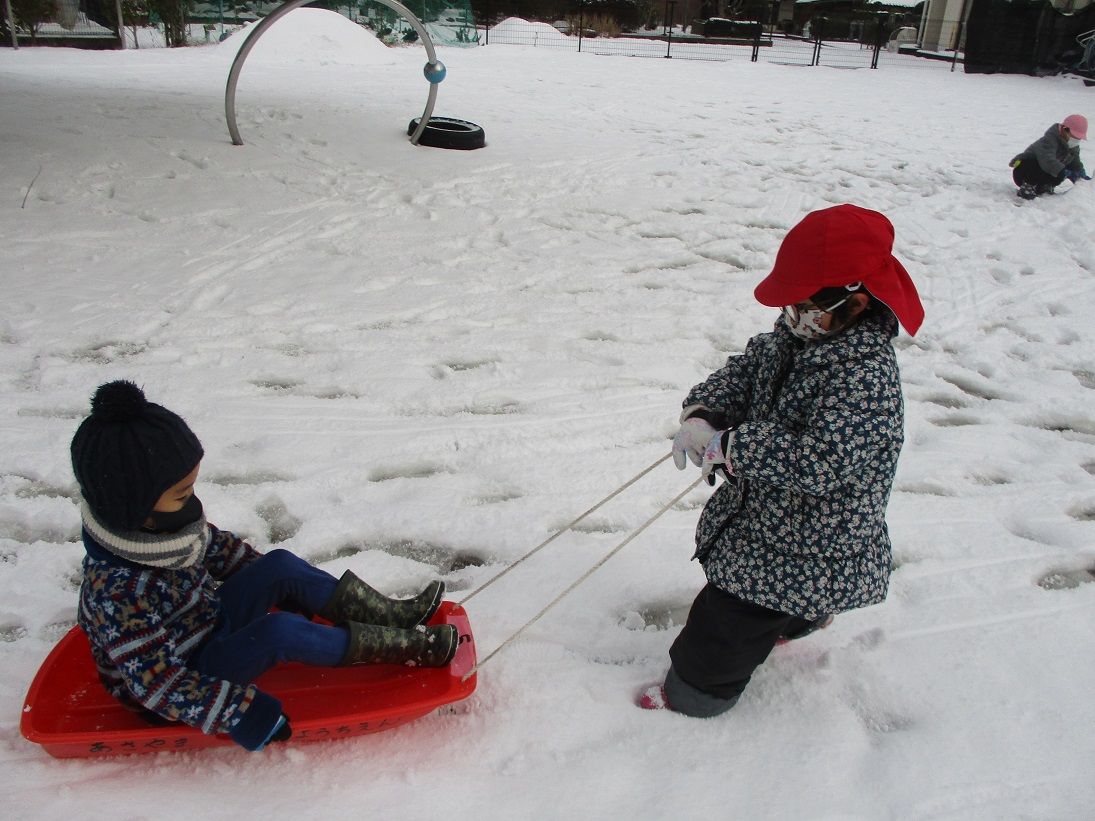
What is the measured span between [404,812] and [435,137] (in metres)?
6.27

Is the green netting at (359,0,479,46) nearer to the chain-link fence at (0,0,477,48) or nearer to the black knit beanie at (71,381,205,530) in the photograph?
the chain-link fence at (0,0,477,48)

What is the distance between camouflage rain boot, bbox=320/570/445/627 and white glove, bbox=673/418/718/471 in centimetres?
68

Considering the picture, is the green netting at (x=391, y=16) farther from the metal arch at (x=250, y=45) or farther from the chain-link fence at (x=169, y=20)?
the metal arch at (x=250, y=45)

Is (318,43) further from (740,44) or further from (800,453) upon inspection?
(800,453)

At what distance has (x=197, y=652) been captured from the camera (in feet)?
5.55

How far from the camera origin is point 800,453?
158cm

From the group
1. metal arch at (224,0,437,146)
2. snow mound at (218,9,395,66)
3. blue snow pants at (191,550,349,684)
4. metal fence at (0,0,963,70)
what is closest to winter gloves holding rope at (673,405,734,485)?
blue snow pants at (191,550,349,684)

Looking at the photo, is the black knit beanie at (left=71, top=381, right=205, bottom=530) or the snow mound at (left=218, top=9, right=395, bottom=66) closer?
the black knit beanie at (left=71, top=381, right=205, bottom=530)

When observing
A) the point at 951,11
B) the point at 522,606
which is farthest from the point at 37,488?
the point at 951,11

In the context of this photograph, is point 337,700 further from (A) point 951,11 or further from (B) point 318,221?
(A) point 951,11

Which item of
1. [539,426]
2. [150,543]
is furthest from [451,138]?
[150,543]

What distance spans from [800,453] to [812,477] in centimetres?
5

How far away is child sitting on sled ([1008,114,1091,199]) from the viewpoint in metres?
6.29

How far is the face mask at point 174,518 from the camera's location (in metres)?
1.56
